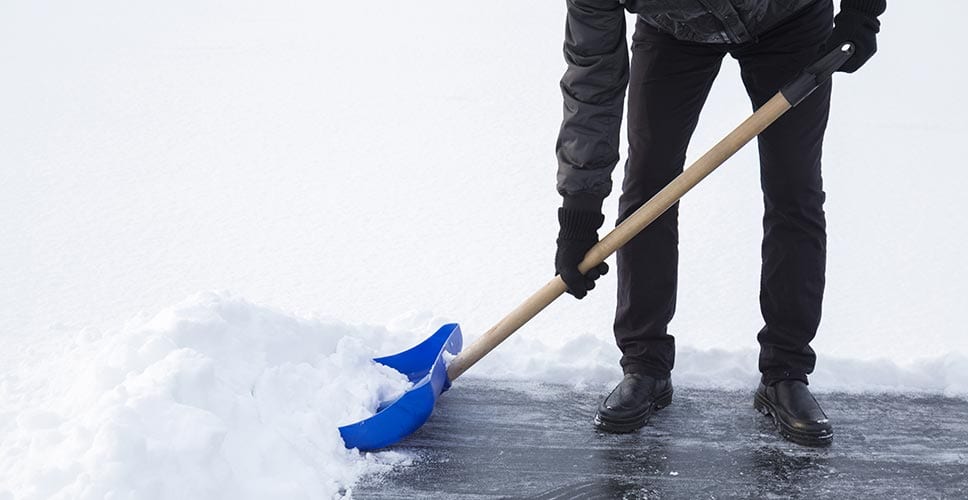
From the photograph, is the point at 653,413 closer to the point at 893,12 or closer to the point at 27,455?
the point at 27,455

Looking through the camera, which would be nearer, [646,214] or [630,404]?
[646,214]

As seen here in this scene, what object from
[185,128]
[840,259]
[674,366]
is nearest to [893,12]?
[840,259]

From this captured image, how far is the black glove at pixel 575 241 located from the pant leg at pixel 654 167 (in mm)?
227

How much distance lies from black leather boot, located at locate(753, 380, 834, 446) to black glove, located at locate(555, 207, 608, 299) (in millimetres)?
608

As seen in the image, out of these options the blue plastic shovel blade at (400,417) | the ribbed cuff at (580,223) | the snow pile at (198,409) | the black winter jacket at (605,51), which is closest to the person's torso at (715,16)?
the black winter jacket at (605,51)

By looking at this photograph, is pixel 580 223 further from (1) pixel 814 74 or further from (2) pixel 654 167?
(1) pixel 814 74

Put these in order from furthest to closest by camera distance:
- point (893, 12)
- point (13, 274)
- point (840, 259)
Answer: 1. point (893, 12)
2. point (840, 259)
3. point (13, 274)

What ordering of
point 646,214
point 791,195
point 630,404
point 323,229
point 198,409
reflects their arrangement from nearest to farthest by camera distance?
point 198,409
point 646,214
point 791,195
point 630,404
point 323,229

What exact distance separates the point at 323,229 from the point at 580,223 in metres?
2.52

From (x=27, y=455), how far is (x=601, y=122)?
1445mm

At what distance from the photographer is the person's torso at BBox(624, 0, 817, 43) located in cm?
214

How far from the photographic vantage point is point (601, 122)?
224 centimetres

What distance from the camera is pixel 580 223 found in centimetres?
232

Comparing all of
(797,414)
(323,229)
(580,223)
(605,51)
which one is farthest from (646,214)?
(323,229)
